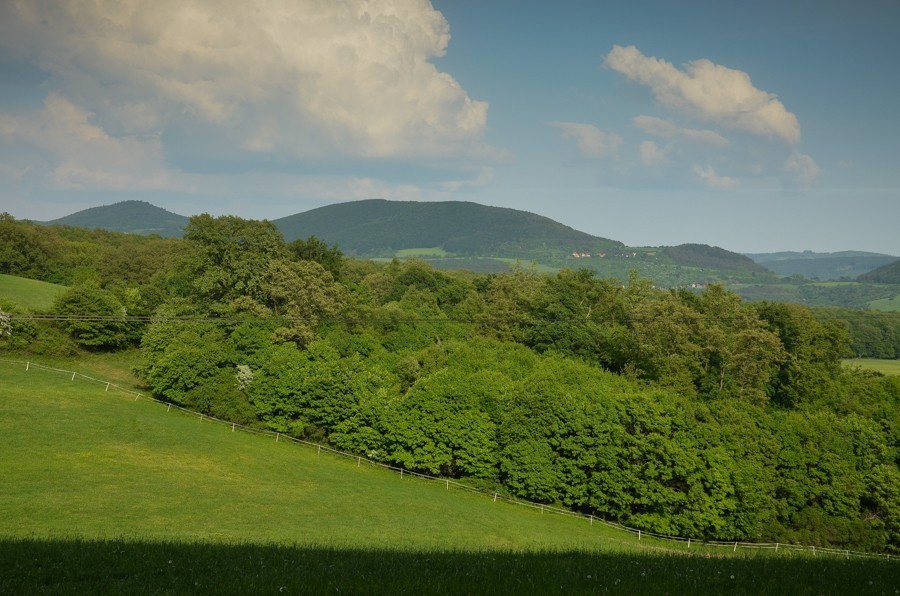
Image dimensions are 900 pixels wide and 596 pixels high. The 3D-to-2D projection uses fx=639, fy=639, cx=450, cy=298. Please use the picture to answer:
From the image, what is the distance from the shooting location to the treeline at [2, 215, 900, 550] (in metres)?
50.8

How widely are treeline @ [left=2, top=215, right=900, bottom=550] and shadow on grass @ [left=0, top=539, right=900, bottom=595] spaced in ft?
113

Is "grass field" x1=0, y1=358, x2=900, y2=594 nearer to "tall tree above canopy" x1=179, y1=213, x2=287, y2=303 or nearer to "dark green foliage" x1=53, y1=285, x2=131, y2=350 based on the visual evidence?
"dark green foliage" x1=53, y1=285, x2=131, y2=350

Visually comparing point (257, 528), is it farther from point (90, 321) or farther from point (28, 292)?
point (28, 292)

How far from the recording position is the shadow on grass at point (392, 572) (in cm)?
1108

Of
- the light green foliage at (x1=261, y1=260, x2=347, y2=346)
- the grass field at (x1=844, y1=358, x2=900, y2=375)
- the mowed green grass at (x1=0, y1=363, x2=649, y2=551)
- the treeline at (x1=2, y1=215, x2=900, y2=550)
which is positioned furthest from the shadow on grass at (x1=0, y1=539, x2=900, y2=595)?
the grass field at (x1=844, y1=358, x2=900, y2=375)

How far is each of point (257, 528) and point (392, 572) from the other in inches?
919

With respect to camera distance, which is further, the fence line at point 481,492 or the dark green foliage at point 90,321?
the dark green foliage at point 90,321

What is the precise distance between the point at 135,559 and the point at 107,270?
11596cm

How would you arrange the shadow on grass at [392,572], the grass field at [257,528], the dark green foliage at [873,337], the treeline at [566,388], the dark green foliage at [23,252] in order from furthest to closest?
the dark green foliage at [873,337]
the dark green foliage at [23,252]
the treeline at [566,388]
the grass field at [257,528]
the shadow on grass at [392,572]

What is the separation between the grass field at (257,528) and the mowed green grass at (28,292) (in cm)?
2620

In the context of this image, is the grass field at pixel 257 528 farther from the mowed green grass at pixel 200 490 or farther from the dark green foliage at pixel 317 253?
the dark green foliage at pixel 317 253

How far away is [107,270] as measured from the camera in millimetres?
115875

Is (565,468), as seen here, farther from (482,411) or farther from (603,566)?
(603,566)

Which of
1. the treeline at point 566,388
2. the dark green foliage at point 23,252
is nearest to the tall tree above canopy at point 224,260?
the treeline at point 566,388
